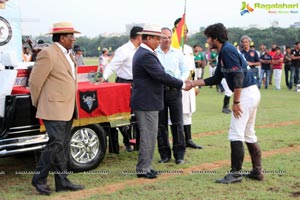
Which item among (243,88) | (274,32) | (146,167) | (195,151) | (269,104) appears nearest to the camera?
(243,88)

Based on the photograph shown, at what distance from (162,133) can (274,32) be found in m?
40.0

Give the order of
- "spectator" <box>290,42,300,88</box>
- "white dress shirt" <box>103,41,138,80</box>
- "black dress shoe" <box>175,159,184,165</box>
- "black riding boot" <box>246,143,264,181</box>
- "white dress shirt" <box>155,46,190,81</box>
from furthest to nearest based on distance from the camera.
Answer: "spectator" <box>290,42,300,88</box> → "white dress shirt" <box>103,41,138,80</box> → "white dress shirt" <box>155,46,190,81</box> → "black dress shoe" <box>175,159,184,165</box> → "black riding boot" <box>246,143,264,181</box>

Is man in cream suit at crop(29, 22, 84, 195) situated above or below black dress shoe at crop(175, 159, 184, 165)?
above

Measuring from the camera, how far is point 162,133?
7.00 meters

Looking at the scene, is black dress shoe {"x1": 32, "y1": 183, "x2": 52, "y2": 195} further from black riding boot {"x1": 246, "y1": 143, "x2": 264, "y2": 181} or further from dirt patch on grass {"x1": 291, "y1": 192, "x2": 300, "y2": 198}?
dirt patch on grass {"x1": 291, "y1": 192, "x2": 300, "y2": 198}

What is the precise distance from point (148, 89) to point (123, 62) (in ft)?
6.40

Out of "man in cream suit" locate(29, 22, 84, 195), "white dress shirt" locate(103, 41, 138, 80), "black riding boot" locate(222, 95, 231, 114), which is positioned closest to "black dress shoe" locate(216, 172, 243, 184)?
"man in cream suit" locate(29, 22, 84, 195)

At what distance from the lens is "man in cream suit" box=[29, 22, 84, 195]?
505 cm

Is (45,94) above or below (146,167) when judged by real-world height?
above

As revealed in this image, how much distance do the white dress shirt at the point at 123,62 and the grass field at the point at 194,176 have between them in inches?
54.8

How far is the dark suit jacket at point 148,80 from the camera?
19.0ft

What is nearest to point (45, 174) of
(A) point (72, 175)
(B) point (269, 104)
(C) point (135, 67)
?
(A) point (72, 175)

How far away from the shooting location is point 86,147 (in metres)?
6.29

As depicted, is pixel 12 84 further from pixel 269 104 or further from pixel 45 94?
pixel 269 104
